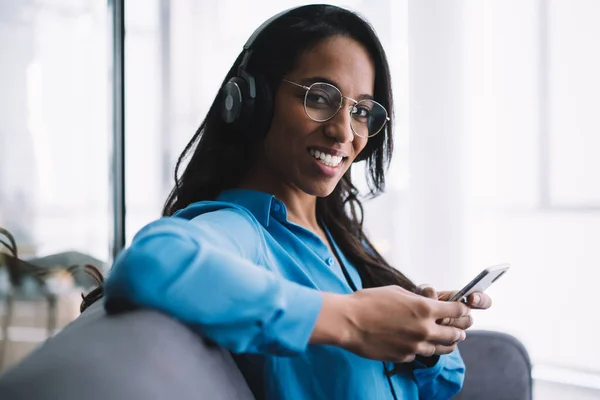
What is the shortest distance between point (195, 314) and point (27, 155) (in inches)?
68.6

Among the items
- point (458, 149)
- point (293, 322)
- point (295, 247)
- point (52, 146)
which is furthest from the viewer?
point (458, 149)

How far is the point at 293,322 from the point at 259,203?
356 mm

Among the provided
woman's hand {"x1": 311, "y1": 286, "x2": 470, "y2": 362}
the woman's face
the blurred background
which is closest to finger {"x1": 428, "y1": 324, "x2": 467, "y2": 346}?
woman's hand {"x1": 311, "y1": 286, "x2": 470, "y2": 362}

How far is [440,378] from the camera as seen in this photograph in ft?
3.49

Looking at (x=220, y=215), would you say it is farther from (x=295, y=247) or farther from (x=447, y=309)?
(x=447, y=309)

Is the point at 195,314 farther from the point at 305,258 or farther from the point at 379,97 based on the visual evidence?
the point at 379,97

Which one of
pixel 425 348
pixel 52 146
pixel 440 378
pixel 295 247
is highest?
pixel 52 146

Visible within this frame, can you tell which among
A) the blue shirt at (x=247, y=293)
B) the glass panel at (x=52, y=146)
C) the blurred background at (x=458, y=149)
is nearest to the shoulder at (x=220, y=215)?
the blue shirt at (x=247, y=293)

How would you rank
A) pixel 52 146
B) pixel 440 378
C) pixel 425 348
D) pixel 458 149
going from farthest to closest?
pixel 458 149, pixel 52 146, pixel 440 378, pixel 425 348

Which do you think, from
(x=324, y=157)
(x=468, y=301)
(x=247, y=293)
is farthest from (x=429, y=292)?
(x=247, y=293)

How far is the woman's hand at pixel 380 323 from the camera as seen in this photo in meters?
0.66

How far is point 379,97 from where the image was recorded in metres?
1.10

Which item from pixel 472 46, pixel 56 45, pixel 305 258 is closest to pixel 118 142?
pixel 56 45

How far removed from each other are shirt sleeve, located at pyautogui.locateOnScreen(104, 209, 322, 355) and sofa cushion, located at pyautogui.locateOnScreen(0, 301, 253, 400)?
2cm
